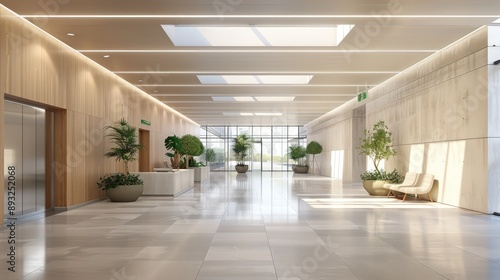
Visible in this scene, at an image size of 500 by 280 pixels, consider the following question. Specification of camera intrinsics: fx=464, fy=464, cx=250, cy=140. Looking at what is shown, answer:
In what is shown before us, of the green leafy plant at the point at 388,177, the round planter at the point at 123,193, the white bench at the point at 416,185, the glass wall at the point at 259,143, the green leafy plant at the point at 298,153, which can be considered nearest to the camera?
the white bench at the point at 416,185

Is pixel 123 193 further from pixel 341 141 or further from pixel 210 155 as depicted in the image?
pixel 210 155

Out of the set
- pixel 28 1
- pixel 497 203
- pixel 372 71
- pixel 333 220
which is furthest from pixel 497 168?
pixel 28 1

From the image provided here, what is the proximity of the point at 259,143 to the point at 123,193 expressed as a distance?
32.3 metres

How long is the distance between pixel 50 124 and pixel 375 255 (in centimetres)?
944

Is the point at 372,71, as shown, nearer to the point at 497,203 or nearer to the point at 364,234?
the point at 497,203

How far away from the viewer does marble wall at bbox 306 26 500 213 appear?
11141mm

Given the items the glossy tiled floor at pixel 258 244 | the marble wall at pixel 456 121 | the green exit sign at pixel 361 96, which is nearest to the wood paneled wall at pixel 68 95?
the glossy tiled floor at pixel 258 244

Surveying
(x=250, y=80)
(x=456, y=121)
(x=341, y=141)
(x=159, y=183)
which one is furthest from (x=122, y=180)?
(x=341, y=141)

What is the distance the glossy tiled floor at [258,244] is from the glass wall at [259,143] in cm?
3374

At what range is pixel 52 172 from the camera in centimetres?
1241

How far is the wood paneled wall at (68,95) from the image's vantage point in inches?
385

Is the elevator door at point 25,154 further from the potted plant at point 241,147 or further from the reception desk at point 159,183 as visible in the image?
the potted plant at point 241,147

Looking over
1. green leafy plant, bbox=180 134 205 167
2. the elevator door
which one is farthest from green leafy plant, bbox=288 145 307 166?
the elevator door

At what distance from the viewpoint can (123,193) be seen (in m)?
14.6
